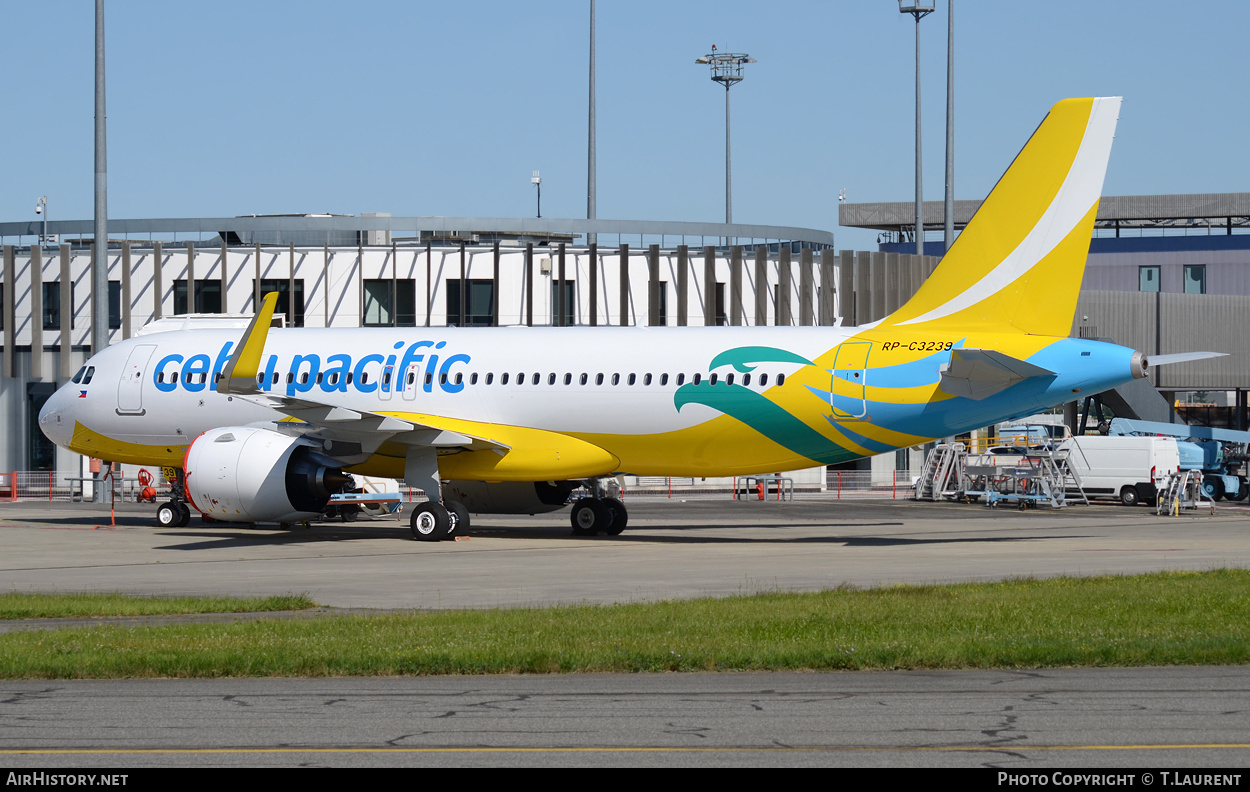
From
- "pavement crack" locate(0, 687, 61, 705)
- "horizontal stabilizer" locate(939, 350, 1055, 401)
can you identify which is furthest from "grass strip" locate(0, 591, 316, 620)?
"horizontal stabilizer" locate(939, 350, 1055, 401)

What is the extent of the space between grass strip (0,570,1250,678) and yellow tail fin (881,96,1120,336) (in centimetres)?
887

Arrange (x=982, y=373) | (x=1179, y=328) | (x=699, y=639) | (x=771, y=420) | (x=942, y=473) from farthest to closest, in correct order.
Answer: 1. (x=1179, y=328)
2. (x=942, y=473)
3. (x=771, y=420)
4. (x=982, y=373)
5. (x=699, y=639)

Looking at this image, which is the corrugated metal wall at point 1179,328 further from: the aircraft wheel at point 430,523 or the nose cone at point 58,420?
the nose cone at point 58,420

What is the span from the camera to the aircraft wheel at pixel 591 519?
2992cm

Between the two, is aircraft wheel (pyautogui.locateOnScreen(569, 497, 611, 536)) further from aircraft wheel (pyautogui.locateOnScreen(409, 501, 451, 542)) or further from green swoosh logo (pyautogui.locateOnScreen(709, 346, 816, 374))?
green swoosh logo (pyautogui.locateOnScreen(709, 346, 816, 374))

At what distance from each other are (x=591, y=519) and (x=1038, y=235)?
35.5 feet

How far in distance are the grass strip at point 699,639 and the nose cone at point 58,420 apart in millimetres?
18719

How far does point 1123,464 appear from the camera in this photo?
144 feet

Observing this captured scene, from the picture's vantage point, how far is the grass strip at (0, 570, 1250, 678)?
494 inches

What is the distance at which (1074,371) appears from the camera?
961 inches

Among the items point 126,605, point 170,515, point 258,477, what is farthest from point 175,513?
point 126,605

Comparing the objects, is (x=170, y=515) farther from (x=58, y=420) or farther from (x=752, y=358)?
(x=752, y=358)

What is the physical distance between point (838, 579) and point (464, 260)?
29026mm

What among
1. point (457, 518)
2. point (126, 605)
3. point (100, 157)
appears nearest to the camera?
point (126, 605)
